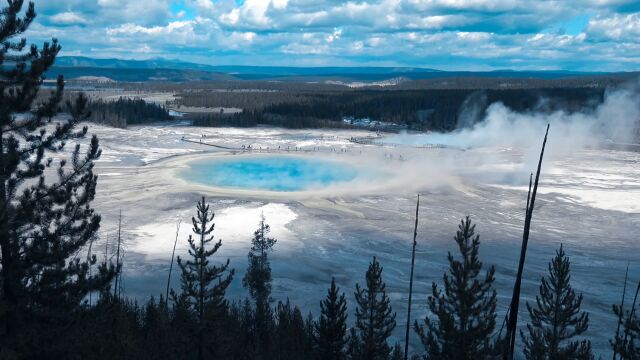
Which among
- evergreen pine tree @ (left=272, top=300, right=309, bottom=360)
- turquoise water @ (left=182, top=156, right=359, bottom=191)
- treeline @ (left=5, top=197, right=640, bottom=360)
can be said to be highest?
treeline @ (left=5, top=197, right=640, bottom=360)

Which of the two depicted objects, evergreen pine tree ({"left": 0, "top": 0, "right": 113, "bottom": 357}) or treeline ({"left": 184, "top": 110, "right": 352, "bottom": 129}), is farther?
treeline ({"left": 184, "top": 110, "right": 352, "bottom": 129})

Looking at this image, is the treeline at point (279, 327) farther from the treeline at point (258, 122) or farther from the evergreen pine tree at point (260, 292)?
the treeline at point (258, 122)

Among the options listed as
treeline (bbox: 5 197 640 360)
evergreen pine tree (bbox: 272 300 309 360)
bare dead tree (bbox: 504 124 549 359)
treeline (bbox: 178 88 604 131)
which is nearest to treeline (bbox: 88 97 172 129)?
treeline (bbox: 178 88 604 131)

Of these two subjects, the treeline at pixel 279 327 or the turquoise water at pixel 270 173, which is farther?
the turquoise water at pixel 270 173

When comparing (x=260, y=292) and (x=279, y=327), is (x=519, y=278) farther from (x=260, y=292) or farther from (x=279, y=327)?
(x=260, y=292)

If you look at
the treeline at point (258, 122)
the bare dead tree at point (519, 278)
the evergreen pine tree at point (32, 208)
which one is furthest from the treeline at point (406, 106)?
the bare dead tree at point (519, 278)

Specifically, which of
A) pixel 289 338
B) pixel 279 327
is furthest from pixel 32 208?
pixel 279 327

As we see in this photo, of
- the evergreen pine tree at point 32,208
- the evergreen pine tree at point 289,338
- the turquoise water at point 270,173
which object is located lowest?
the turquoise water at point 270,173

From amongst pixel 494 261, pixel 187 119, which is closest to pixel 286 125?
pixel 187 119

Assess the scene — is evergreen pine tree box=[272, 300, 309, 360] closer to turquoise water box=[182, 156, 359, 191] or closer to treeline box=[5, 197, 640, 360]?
treeline box=[5, 197, 640, 360]
